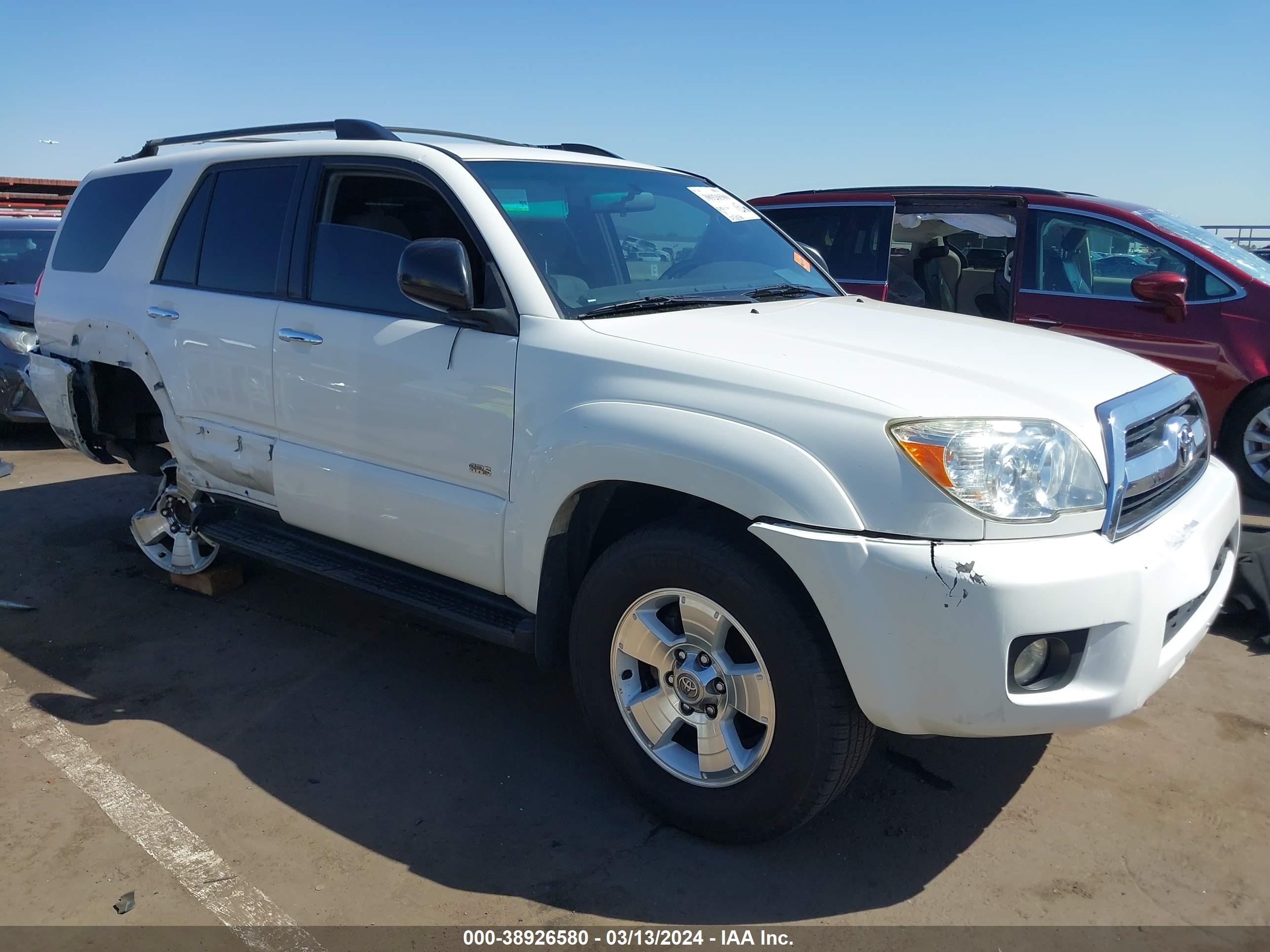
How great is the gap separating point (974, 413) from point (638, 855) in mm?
1555

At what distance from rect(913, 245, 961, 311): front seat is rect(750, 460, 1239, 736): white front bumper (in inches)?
203

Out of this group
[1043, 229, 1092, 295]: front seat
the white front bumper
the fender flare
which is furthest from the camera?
[1043, 229, 1092, 295]: front seat

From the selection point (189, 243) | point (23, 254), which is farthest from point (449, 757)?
point (23, 254)

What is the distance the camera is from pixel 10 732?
3.51 m

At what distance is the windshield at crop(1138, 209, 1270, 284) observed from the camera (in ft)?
20.4

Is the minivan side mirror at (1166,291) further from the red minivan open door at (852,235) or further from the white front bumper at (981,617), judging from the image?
the white front bumper at (981,617)

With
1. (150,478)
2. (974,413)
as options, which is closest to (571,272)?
(974,413)

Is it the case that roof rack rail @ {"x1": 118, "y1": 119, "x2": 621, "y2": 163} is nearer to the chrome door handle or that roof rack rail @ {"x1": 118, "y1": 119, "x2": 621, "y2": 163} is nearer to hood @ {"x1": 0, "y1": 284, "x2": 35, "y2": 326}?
the chrome door handle

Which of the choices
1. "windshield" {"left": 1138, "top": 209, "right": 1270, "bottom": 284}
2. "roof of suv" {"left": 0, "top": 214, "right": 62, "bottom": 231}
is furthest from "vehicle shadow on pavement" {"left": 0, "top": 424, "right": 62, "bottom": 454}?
"windshield" {"left": 1138, "top": 209, "right": 1270, "bottom": 284}

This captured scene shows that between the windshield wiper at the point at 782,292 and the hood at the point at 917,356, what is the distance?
12cm

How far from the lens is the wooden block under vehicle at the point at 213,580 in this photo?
4746mm

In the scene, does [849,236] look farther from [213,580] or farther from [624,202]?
[213,580]

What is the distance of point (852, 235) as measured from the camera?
283 inches

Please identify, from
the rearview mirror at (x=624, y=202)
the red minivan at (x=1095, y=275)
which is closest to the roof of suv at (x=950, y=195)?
the red minivan at (x=1095, y=275)
